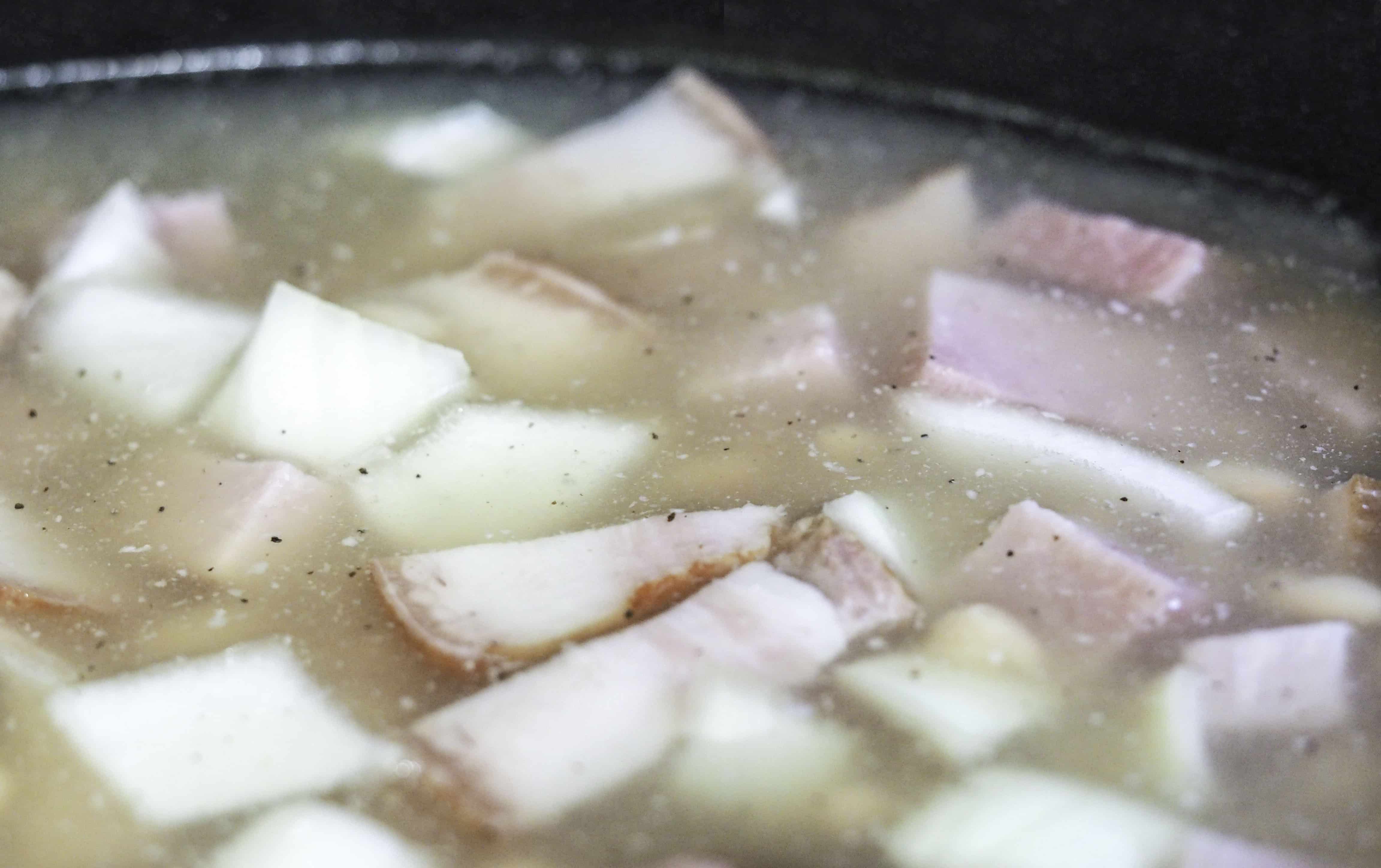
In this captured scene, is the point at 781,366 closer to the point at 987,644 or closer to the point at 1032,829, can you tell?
the point at 987,644

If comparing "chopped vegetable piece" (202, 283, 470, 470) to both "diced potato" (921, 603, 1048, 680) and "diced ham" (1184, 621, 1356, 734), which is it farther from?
"diced ham" (1184, 621, 1356, 734)

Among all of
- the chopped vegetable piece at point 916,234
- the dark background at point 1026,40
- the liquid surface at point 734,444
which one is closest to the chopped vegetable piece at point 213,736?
the liquid surface at point 734,444

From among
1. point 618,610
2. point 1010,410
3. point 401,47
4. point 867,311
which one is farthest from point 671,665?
point 401,47

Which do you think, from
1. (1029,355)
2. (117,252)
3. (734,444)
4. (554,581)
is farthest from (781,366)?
(117,252)

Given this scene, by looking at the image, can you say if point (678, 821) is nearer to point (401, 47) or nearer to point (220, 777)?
point (220, 777)

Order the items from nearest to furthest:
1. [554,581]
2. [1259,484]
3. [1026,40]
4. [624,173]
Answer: [554,581] < [1259,484] < [624,173] < [1026,40]

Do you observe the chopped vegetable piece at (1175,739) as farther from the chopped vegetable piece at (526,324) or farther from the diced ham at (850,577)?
the chopped vegetable piece at (526,324)
